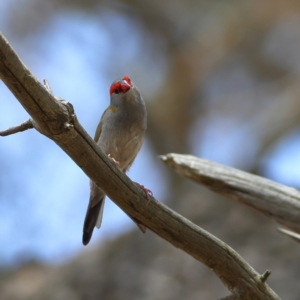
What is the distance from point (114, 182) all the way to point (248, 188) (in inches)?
59.0

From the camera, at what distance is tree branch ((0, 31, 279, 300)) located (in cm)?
251

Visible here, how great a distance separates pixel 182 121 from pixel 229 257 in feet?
26.8

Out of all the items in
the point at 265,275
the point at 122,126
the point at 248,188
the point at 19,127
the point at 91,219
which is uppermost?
the point at 122,126

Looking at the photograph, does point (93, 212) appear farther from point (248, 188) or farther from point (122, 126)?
point (248, 188)

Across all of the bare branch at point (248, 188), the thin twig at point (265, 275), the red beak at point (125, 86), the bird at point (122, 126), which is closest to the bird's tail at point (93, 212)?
the bird at point (122, 126)

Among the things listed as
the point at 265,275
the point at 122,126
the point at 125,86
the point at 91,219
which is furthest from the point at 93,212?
the point at 265,275

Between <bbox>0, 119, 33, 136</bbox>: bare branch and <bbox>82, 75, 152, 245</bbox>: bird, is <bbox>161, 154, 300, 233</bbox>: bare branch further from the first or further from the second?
<bbox>0, 119, 33, 136</bbox>: bare branch

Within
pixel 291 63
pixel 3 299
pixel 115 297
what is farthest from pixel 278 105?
pixel 3 299

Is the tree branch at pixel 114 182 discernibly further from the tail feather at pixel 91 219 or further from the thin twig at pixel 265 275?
the tail feather at pixel 91 219

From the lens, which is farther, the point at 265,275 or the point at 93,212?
the point at 93,212

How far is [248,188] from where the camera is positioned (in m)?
4.14

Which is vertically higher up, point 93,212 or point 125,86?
point 125,86

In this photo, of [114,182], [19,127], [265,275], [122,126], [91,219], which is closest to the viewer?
[19,127]

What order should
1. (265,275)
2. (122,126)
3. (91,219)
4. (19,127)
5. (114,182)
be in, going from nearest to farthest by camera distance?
1. (19,127)
2. (114,182)
3. (265,275)
4. (122,126)
5. (91,219)
